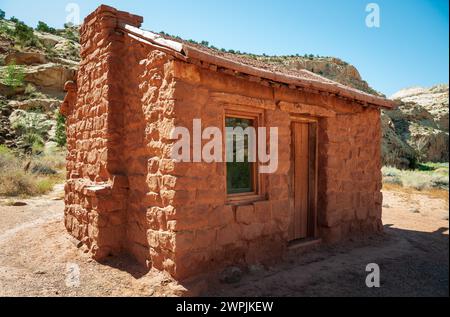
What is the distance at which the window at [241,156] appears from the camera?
452cm

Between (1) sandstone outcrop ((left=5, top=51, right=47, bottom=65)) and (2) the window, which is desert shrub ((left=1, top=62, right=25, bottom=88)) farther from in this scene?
(2) the window

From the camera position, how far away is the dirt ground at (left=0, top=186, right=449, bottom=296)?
3.82 metres

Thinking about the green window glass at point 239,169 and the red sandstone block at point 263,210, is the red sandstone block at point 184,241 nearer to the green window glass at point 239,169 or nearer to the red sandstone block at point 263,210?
the green window glass at point 239,169

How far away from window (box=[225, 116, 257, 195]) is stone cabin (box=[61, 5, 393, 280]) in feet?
0.09

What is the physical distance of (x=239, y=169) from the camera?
15.3 feet

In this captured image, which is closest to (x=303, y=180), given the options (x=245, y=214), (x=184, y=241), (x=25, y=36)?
(x=245, y=214)

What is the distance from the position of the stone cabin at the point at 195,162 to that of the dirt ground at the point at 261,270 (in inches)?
9.5

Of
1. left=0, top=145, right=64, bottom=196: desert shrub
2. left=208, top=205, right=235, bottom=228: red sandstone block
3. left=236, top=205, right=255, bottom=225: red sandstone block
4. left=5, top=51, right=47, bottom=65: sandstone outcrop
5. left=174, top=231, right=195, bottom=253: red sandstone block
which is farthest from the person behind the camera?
left=5, top=51, right=47, bottom=65: sandstone outcrop

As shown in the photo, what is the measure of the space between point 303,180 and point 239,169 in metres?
1.62

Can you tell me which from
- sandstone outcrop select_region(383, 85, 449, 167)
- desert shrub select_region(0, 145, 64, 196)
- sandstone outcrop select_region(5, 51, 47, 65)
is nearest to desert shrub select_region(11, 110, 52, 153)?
desert shrub select_region(0, 145, 64, 196)

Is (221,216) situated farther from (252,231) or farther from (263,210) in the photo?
A: (263,210)

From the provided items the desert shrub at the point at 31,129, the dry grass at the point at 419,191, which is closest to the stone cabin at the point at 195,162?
the dry grass at the point at 419,191
